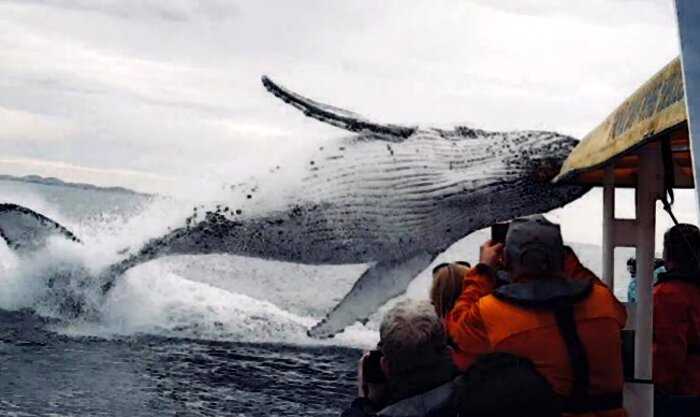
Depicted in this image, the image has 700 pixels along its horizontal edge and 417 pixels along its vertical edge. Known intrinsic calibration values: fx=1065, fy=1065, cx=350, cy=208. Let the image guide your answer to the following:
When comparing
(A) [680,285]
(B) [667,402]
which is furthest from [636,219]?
(B) [667,402]

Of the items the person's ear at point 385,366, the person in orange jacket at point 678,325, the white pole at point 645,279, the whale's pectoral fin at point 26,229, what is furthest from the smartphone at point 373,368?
the whale's pectoral fin at point 26,229

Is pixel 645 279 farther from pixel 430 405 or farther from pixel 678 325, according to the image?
pixel 430 405

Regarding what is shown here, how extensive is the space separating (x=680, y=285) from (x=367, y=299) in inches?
303

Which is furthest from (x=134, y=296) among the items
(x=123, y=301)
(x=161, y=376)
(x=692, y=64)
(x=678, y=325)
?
(x=692, y=64)

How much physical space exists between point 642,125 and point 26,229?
1161 cm

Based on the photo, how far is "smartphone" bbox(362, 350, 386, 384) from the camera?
11.8ft

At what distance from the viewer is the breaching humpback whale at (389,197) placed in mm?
12312

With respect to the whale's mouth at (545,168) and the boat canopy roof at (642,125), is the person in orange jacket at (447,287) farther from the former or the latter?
the whale's mouth at (545,168)

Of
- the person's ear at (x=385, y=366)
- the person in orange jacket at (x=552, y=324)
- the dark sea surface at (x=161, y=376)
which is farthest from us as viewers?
the dark sea surface at (x=161, y=376)

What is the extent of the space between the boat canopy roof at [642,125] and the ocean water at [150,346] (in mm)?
4027

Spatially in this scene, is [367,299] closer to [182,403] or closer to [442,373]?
[182,403]

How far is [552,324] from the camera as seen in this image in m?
3.88

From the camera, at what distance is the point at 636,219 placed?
17.5 feet

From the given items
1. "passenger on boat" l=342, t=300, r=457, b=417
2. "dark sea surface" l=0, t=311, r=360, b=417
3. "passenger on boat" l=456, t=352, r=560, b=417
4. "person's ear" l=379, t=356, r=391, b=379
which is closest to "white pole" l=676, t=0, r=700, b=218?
"passenger on boat" l=456, t=352, r=560, b=417
